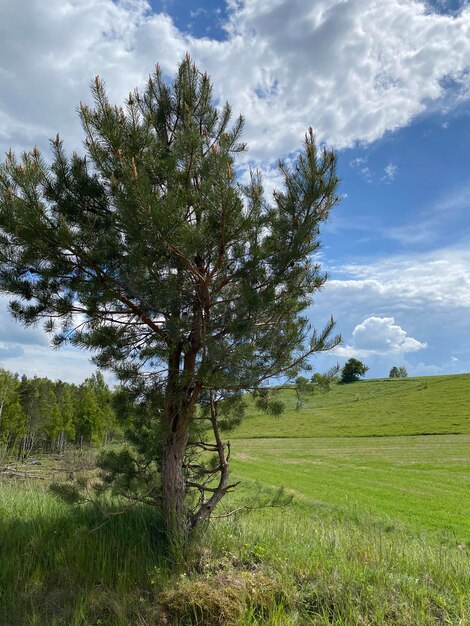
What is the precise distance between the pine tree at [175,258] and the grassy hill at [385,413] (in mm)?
32667

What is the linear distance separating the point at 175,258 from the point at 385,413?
59.5 m

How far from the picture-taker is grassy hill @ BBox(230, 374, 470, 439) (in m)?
48.6

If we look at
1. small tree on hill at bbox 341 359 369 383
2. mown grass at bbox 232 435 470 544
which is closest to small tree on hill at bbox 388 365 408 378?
small tree on hill at bbox 341 359 369 383

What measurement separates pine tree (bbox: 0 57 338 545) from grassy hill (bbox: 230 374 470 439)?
107 ft

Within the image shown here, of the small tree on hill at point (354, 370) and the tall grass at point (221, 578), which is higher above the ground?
the small tree on hill at point (354, 370)

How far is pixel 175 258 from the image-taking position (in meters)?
5.00

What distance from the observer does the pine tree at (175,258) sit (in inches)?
181

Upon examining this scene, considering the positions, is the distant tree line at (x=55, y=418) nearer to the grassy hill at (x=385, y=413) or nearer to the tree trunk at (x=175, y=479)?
the grassy hill at (x=385, y=413)

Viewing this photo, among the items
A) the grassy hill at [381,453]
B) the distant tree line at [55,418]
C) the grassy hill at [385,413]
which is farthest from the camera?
the grassy hill at [385,413]

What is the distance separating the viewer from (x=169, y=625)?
408 centimetres

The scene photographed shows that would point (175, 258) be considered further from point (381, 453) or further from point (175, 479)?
point (381, 453)

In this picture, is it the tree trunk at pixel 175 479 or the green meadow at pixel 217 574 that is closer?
the green meadow at pixel 217 574

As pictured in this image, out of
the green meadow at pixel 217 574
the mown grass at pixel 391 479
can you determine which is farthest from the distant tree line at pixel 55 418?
the green meadow at pixel 217 574

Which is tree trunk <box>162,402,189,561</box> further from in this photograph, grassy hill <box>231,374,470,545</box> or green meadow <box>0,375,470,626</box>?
grassy hill <box>231,374,470,545</box>
